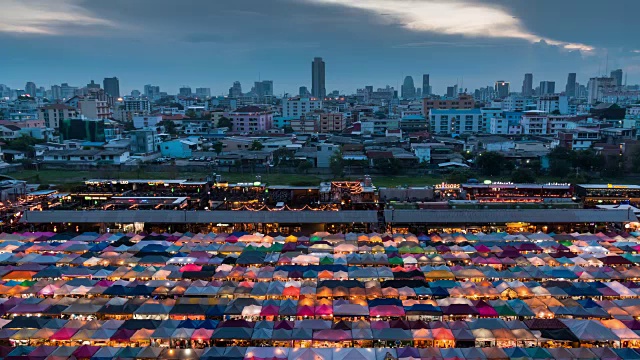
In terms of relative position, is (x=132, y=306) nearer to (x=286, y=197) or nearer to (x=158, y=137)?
(x=286, y=197)

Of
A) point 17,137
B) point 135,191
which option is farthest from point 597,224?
point 17,137

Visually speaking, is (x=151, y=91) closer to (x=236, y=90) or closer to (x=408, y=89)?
(x=236, y=90)

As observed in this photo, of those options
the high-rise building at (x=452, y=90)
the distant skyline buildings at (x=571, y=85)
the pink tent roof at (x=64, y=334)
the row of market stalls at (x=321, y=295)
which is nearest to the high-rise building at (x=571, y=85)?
the distant skyline buildings at (x=571, y=85)

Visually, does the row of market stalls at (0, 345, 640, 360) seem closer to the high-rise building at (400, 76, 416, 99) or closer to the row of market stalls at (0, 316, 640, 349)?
the row of market stalls at (0, 316, 640, 349)

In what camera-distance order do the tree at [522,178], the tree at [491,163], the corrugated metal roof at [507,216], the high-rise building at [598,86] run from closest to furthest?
the corrugated metal roof at [507,216], the tree at [522,178], the tree at [491,163], the high-rise building at [598,86]

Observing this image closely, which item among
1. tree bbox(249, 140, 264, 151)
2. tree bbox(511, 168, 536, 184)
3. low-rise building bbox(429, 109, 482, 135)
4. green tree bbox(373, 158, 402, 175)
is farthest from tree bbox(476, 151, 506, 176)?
low-rise building bbox(429, 109, 482, 135)

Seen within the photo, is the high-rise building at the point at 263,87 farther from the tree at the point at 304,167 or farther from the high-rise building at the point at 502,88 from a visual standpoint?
the tree at the point at 304,167
